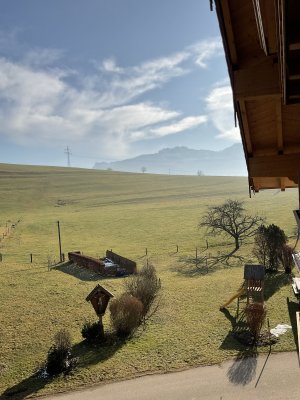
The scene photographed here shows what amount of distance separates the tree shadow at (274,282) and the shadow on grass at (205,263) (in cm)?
677

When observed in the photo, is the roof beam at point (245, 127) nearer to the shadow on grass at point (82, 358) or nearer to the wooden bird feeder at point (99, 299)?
the shadow on grass at point (82, 358)

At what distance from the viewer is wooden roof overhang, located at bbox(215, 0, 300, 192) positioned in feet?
9.46

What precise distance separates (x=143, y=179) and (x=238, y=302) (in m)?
149

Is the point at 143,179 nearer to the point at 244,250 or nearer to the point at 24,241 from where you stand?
the point at 24,241

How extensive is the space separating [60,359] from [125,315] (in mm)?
4053

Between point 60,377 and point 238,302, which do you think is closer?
point 60,377

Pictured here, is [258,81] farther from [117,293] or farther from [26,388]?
[117,293]

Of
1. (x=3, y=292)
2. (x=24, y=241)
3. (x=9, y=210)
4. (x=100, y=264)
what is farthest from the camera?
(x=9, y=210)

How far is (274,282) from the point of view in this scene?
2661cm

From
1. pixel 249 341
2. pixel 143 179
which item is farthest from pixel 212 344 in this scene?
pixel 143 179

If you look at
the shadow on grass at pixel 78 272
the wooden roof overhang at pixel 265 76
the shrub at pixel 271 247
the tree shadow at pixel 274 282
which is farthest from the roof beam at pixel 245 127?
the shadow on grass at pixel 78 272

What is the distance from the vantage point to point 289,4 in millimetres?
2340

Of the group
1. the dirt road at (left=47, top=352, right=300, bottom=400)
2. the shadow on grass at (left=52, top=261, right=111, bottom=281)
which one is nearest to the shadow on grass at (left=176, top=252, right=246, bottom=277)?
the shadow on grass at (left=52, top=261, right=111, bottom=281)

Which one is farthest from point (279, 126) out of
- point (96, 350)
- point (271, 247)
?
point (271, 247)
